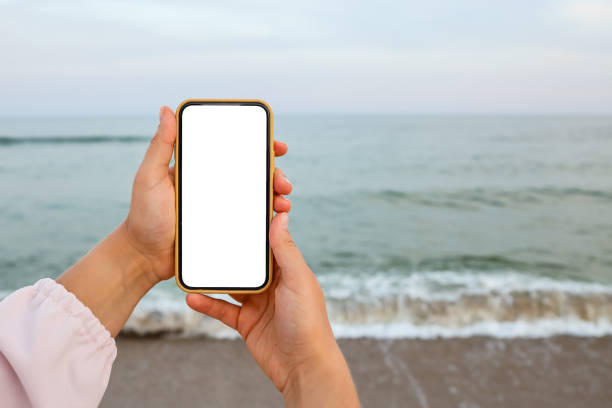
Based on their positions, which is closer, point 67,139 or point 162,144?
point 162,144

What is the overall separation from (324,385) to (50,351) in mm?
663

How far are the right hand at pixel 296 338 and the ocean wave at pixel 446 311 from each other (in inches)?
90.6

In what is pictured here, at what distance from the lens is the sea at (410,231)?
4.08 meters

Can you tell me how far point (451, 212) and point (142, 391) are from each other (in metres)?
7.52

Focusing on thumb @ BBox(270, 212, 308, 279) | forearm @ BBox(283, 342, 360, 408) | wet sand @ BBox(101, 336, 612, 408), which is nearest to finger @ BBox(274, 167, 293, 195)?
thumb @ BBox(270, 212, 308, 279)

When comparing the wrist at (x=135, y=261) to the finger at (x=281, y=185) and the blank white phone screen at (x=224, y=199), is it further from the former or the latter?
the finger at (x=281, y=185)

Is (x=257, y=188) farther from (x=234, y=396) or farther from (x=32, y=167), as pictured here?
(x=32, y=167)

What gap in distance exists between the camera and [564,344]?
11.5 ft

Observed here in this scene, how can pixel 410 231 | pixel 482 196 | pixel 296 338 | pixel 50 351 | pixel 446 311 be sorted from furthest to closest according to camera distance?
pixel 482 196, pixel 410 231, pixel 446 311, pixel 296 338, pixel 50 351

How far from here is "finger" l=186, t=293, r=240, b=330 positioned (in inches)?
59.4

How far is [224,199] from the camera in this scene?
1.44 meters

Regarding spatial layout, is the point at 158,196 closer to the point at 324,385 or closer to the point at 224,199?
the point at 224,199

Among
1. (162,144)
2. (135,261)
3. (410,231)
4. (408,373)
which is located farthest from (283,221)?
(410,231)

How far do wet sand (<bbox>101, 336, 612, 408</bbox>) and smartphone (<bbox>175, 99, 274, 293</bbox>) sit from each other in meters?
1.71
